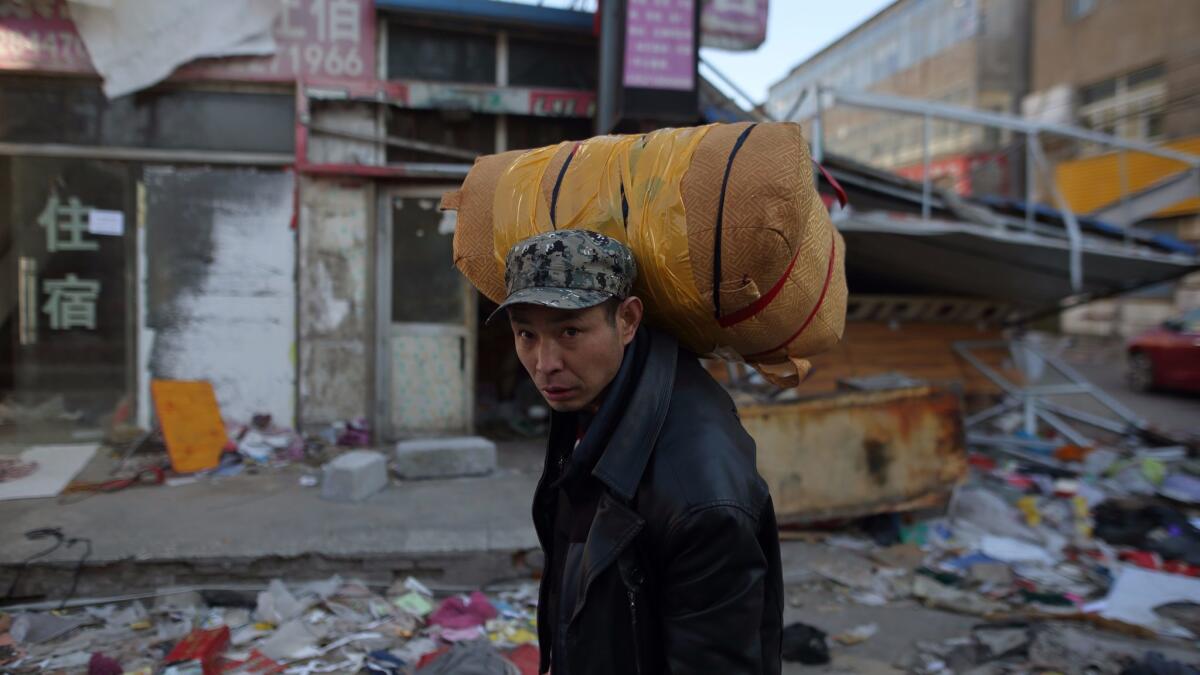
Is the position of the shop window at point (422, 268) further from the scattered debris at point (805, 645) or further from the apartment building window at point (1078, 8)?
the apartment building window at point (1078, 8)

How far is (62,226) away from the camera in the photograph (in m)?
6.02

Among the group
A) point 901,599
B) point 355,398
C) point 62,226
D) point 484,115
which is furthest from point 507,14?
point 901,599

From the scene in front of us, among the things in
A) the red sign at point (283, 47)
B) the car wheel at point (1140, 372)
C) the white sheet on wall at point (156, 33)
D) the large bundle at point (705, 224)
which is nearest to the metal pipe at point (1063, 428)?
the car wheel at point (1140, 372)

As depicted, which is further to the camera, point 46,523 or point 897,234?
point 897,234

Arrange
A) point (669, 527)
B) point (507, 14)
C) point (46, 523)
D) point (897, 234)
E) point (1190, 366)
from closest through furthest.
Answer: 1. point (669, 527)
2. point (46, 523)
3. point (897, 234)
4. point (507, 14)
5. point (1190, 366)

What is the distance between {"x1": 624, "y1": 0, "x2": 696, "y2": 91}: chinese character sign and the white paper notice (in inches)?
185

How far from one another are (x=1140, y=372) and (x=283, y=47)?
44.8 feet

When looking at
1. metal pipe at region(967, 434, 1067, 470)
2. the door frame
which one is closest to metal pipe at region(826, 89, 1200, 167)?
metal pipe at region(967, 434, 1067, 470)

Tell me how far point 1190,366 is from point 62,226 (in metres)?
14.7

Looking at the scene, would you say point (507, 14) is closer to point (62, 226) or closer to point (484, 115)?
point (484, 115)

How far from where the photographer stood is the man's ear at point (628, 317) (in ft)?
4.88

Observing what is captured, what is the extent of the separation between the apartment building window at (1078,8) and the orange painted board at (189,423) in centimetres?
2211

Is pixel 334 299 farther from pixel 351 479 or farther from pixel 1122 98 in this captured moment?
pixel 1122 98

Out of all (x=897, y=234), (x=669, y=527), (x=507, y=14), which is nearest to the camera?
(x=669, y=527)
